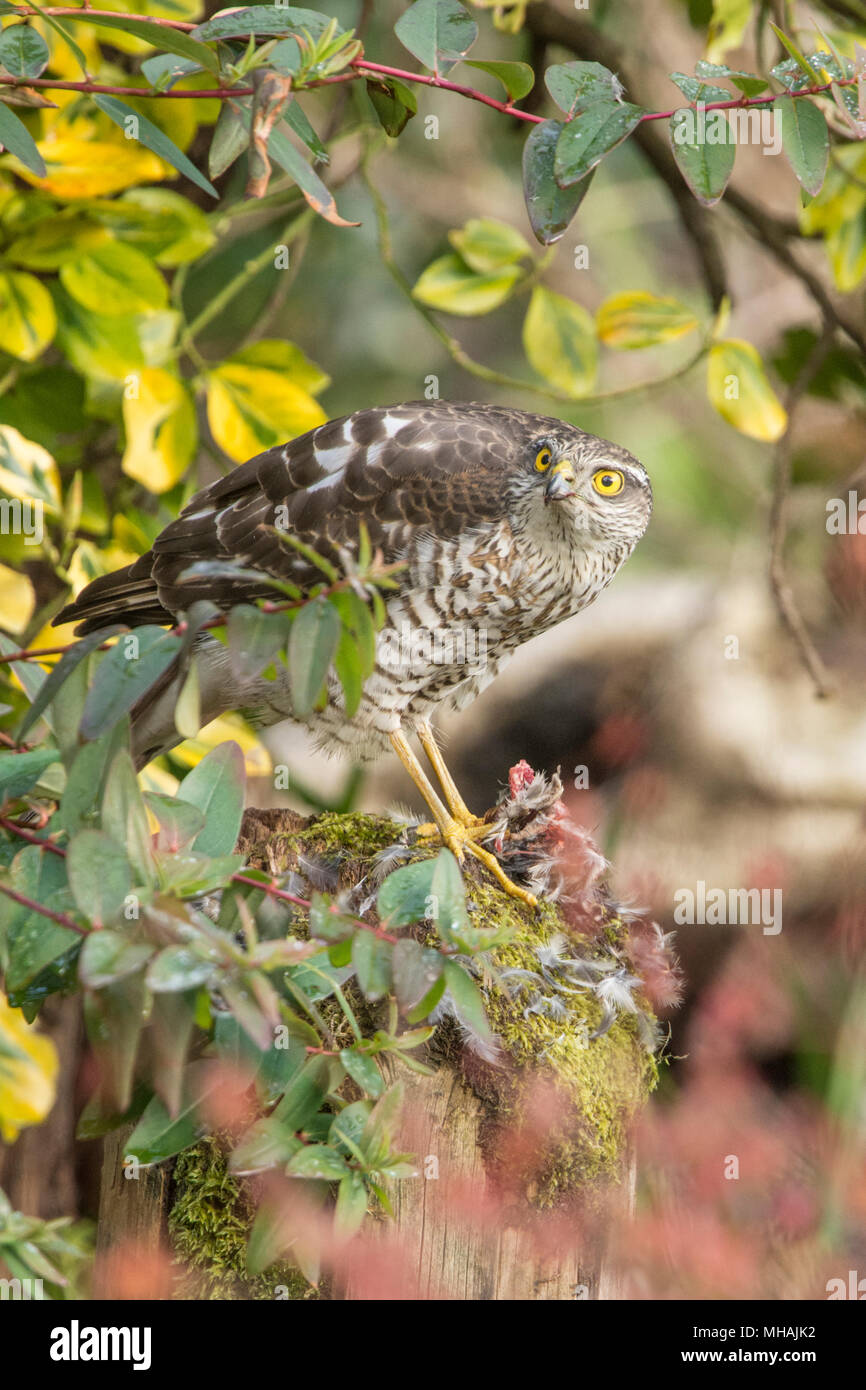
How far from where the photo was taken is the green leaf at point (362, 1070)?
1.35m

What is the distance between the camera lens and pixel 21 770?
1.29m

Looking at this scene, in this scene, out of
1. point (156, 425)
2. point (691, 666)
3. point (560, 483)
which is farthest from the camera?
point (691, 666)

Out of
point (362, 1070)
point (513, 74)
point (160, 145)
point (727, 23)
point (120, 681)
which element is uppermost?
point (727, 23)

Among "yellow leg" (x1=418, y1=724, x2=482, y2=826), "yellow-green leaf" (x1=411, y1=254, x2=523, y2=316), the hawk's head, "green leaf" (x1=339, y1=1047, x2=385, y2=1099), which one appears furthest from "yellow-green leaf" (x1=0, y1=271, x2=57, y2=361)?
"green leaf" (x1=339, y1=1047, x2=385, y2=1099)

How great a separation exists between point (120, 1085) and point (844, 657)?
3.78m

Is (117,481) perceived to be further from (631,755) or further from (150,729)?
(631,755)

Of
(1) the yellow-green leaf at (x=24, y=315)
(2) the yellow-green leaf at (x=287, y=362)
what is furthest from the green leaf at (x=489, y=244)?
(1) the yellow-green leaf at (x=24, y=315)

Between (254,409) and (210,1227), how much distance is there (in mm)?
1764

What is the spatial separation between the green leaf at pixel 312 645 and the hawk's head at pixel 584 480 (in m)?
1.30

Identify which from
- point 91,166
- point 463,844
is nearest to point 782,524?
point 463,844

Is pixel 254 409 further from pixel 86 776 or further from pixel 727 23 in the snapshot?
pixel 86 776

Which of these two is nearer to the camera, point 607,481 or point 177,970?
point 177,970

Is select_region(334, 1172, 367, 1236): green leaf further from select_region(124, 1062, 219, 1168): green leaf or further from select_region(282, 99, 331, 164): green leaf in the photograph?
select_region(282, 99, 331, 164): green leaf

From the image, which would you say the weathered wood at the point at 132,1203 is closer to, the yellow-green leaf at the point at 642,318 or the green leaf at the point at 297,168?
the green leaf at the point at 297,168
